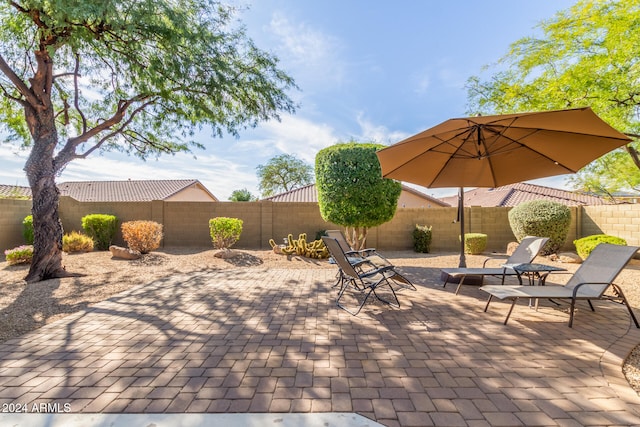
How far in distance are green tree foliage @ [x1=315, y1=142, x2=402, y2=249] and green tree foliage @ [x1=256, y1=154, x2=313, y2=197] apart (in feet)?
80.6

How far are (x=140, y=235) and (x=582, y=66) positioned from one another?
11677mm

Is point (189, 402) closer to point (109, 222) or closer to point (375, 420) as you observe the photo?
point (375, 420)

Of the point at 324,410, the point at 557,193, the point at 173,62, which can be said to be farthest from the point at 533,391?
the point at 557,193

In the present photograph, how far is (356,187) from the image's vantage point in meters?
7.43

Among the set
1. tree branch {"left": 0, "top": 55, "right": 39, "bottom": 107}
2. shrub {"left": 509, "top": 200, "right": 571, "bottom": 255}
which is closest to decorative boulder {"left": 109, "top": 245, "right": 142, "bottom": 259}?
tree branch {"left": 0, "top": 55, "right": 39, "bottom": 107}

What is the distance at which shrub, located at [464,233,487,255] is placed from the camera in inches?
373

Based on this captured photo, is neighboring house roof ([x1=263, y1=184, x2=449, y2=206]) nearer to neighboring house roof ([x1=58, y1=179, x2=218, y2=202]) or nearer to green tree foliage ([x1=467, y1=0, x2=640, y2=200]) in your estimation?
neighboring house roof ([x1=58, y1=179, x2=218, y2=202])

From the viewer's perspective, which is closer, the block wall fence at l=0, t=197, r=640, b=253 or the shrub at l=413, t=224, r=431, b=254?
the shrub at l=413, t=224, r=431, b=254

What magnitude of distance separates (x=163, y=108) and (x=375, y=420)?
867 centimetres

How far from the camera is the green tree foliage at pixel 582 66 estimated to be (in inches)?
224

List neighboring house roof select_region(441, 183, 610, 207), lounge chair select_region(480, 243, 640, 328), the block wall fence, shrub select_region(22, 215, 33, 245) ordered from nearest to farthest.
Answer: lounge chair select_region(480, 243, 640, 328) → shrub select_region(22, 215, 33, 245) → the block wall fence → neighboring house roof select_region(441, 183, 610, 207)

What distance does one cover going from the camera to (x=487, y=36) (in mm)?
7527

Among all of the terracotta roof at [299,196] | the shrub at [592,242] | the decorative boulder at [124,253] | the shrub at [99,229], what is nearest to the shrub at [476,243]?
the shrub at [592,242]

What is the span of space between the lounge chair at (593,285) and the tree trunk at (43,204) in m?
8.11
